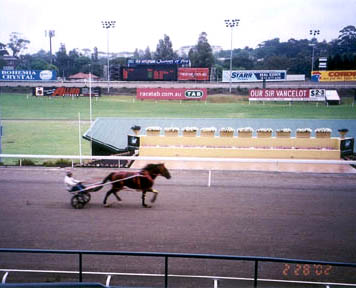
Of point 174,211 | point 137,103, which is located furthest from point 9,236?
point 137,103

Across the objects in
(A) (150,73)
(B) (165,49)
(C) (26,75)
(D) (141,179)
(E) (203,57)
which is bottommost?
(D) (141,179)

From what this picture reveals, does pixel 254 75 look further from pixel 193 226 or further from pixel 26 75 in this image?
pixel 193 226

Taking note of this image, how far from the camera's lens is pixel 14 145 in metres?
16.1

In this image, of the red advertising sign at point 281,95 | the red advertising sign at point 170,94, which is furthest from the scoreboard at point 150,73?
the red advertising sign at point 281,95

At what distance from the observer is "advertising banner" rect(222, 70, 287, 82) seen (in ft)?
98.3

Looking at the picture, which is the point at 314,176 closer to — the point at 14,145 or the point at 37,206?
the point at 37,206

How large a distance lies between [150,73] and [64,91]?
5365 mm

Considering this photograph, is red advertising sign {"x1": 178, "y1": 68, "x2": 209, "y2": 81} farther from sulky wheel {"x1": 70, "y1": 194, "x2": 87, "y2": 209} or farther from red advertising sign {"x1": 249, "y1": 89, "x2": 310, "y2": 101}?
sulky wheel {"x1": 70, "y1": 194, "x2": 87, "y2": 209}

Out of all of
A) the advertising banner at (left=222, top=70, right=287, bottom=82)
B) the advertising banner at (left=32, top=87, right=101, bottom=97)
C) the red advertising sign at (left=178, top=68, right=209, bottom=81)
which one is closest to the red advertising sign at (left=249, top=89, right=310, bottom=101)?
the advertising banner at (left=222, top=70, right=287, bottom=82)

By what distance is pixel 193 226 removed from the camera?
700 centimetres

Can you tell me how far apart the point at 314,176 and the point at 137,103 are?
1370 centimetres

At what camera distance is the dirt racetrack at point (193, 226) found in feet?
18.2

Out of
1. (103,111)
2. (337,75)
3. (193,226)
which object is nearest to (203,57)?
(337,75)

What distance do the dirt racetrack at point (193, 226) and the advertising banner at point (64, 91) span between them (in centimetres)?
1339
